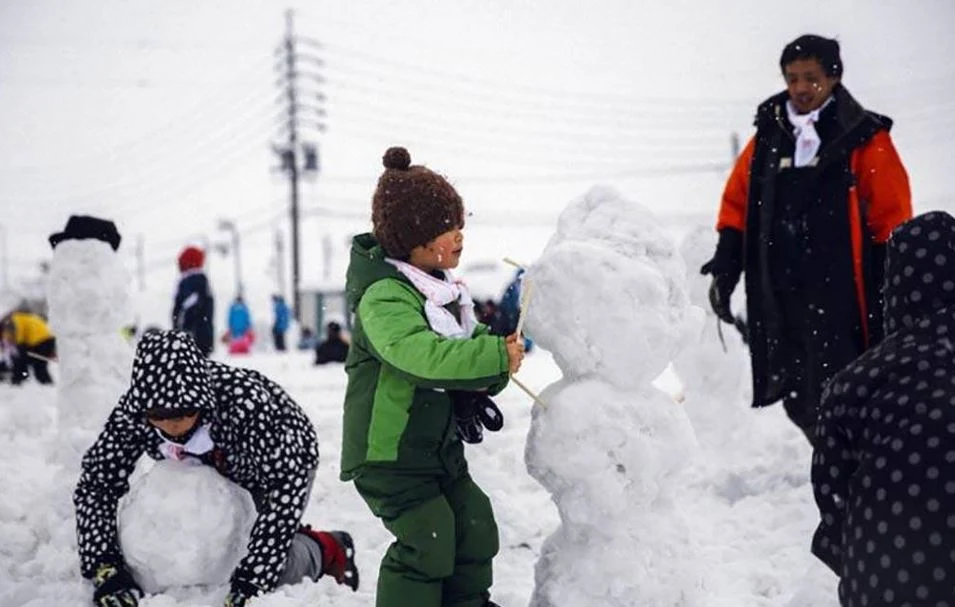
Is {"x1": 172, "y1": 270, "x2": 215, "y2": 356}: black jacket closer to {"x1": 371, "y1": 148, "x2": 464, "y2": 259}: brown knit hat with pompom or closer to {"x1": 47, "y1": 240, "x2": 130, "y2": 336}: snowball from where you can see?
{"x1": 47, "y1": 240, "x2": 130, "y2": 336}: snowball

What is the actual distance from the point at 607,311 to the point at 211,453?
1.59m

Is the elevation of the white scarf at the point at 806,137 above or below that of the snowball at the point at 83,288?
above

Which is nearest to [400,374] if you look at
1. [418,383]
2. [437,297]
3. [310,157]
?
[418,383]

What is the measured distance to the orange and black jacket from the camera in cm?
371

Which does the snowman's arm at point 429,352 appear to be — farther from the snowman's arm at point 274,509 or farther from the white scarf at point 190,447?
the white scarf at point 190,447

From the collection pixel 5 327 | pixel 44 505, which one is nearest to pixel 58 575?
pixel 44 505

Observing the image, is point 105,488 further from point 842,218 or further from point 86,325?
point 86,325

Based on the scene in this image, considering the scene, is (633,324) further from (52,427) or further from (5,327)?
(5,327)

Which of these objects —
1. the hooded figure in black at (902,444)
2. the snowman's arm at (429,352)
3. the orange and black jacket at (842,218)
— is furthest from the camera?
the orange and black jacket at (842,218)

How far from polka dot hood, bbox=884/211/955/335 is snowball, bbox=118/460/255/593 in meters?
2.38

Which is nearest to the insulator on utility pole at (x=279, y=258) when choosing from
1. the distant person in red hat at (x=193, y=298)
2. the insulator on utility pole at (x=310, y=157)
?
the insulator on utility pole at (x=310, y=157)

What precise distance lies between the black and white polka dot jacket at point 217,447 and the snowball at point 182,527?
6 centimetres

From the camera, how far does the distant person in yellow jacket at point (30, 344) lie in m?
12.6

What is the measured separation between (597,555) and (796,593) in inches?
32.6
